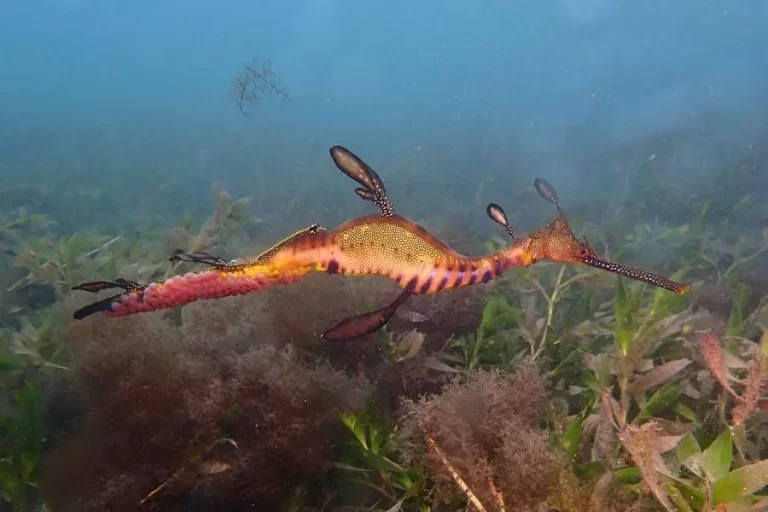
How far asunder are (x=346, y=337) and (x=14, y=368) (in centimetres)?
268

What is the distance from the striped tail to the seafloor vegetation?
0.59m

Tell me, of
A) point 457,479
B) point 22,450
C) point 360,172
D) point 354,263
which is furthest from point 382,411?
point 22,450

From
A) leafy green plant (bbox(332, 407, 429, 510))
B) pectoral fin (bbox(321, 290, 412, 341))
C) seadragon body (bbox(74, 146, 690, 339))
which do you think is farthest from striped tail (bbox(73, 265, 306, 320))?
leafy green plant (bbox(332, 407, 429, 510))

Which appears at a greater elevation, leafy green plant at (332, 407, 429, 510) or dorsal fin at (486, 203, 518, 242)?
dorsal fin at (486, 203, 518, 242)

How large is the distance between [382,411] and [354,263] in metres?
1.08

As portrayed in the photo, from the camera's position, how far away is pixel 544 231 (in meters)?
1.89

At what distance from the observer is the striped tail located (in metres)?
1.64

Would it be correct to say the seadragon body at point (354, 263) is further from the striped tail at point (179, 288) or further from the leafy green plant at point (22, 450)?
the leafy green plant at point (22, 450)

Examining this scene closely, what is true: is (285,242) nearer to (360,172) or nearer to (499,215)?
(360,172)

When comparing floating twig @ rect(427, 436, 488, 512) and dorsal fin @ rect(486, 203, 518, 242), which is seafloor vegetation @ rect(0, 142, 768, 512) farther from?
dorsal fin @ rect(486, 203, 518, 242)

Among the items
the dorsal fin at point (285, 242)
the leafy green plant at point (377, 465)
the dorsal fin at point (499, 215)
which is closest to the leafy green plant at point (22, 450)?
the leafy green plant at point (377, 465)

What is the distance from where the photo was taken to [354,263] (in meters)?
1.76

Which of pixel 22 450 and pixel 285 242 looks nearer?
pixel 285 242

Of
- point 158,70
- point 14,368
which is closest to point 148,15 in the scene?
point 158,70
